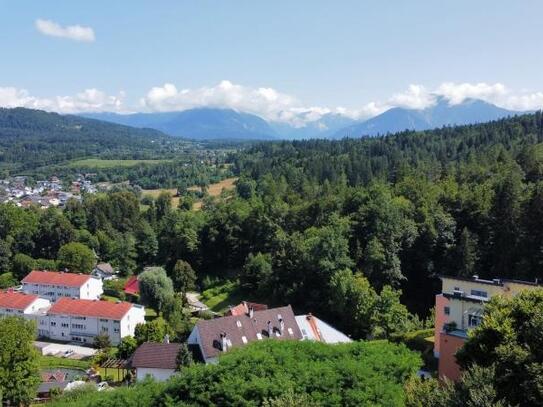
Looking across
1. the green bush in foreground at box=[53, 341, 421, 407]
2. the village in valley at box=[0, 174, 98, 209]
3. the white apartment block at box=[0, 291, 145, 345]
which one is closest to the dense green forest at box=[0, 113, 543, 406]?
the green bush in foreground at box=[53, 341, 421, 407]

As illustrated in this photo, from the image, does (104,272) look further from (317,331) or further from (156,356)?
(317,331)

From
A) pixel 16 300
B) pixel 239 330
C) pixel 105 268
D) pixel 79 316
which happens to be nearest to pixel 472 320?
pixel 239 330

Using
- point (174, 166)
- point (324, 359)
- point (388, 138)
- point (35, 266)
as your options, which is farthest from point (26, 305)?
point (174, 166)

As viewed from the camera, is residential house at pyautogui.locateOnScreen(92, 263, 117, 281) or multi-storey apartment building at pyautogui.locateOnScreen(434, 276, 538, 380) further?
residential house at pyautogui.locateOnScreen(92, 263, 117, 281)

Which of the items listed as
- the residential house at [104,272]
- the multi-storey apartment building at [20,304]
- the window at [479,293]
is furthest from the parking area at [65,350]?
the window at [479,293]

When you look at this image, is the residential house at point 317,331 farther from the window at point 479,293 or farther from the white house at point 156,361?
the window at point 479,293

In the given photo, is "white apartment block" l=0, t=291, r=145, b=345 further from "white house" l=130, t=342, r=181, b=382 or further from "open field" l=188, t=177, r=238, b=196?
"open field" l=188, t=177, r=238, b=196
